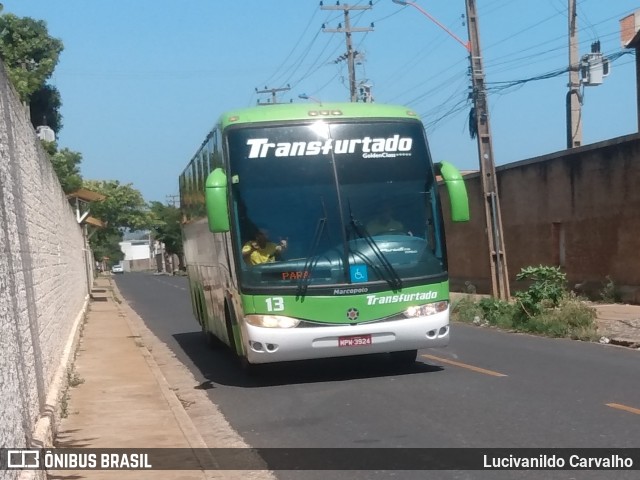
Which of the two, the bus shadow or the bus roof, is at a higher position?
the bus roof

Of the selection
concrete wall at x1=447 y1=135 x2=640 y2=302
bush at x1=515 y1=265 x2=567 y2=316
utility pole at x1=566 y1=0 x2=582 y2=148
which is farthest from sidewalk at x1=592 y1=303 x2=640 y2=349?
utility pole at x1=566 y1=0 x2=582 y2=148

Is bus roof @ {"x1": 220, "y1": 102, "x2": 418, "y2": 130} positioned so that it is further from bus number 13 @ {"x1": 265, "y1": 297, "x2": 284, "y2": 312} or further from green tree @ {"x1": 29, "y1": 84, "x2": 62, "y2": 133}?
green tree @ {"x1": 29, "y1": 84, "x2": 62, "y2": 133}

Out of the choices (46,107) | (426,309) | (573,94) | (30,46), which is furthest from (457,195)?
(46,107)

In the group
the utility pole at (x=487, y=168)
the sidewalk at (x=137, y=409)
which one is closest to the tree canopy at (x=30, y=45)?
the utility pole at (x=487, y=168)

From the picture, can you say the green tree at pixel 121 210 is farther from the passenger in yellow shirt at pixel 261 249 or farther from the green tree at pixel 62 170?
the passenger in yellow shirt at pixel 261 249

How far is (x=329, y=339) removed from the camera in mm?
10883

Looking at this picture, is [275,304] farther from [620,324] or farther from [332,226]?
[620,324]

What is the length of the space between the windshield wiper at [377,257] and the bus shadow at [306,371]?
5.10 ft

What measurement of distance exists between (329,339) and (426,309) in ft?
4.25

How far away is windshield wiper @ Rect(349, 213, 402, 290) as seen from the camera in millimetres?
10984

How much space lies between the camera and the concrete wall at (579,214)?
2231 cm

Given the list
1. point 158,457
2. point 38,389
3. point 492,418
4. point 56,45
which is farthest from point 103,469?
point 56,45

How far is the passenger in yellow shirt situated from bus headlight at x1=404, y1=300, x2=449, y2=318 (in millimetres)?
1729

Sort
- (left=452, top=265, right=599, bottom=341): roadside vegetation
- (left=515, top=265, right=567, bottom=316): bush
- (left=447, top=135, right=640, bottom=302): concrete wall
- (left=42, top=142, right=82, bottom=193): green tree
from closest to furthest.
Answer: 1. (left=452, top=265, right=599, bottom=341): roadside vegetation
2. (left=515, top=265, right=567, bottom=316): bush
3. (left=447, top=135, right=640, bottom=302): concrete wall
4. (left=42, top=142, right=82, bottom=193): green tree
